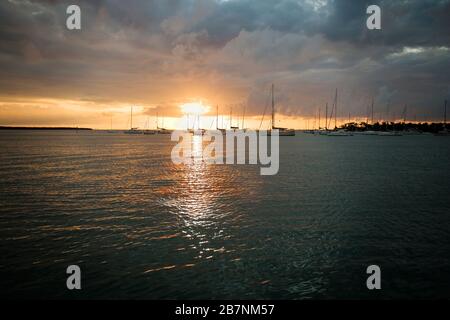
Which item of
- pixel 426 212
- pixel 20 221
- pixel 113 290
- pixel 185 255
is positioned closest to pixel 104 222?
pixel 20 221

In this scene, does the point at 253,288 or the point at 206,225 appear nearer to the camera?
the point at 253,288

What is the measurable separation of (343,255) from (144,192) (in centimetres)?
2324

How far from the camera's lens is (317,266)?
1633cm

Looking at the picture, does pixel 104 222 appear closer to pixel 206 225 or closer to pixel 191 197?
pixel 206 225

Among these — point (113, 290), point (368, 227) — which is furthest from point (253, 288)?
point (368, 227)

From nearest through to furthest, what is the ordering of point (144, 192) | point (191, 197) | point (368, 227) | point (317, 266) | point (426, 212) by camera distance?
point (317, 266), point (368, 227), point (426, 212), point (191, 197), point (144, 192)

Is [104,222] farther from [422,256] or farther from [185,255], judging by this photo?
[422,256]

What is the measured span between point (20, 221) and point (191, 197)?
14841 mm

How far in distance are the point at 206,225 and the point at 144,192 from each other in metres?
14.4

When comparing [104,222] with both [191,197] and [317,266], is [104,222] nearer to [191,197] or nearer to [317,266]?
[191,197]

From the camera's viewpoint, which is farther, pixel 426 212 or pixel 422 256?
pixel 426 212
